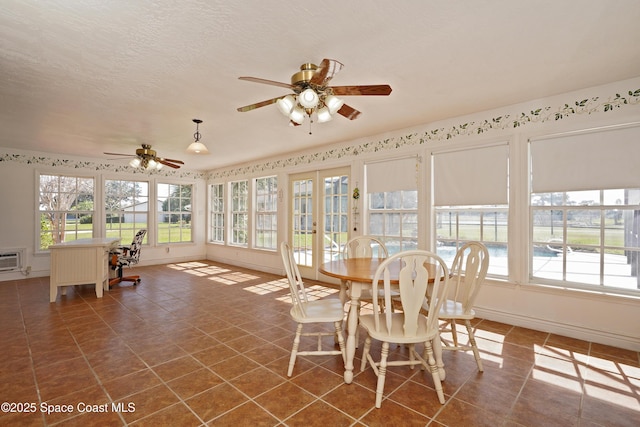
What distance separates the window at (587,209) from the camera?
281 centimetres

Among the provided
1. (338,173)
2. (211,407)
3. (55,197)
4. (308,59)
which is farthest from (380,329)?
(55,197)

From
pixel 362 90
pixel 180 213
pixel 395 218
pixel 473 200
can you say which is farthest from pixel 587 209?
pixel 180 213

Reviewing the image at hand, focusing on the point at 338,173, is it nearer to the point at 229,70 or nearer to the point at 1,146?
the point at 229,70

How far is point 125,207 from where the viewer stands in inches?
271

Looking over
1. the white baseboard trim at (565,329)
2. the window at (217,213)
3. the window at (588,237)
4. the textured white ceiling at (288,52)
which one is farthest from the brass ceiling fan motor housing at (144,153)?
the window at (588,237)

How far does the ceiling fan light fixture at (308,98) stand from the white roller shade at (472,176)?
7.95 ft

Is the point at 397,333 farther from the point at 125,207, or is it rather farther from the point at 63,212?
the point at 63,212

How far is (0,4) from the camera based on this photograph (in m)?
1.78

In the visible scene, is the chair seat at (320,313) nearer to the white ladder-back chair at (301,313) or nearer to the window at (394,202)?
the white ladder-back chair at (301,313)

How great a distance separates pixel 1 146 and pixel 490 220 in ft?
26.5

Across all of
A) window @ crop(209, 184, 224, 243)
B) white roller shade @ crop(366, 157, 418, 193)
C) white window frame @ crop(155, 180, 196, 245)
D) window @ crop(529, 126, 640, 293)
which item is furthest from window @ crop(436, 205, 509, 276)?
white window frame @ crop(155, 180, 196, 245)

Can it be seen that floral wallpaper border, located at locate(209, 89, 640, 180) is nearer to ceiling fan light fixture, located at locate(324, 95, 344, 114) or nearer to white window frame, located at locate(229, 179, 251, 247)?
white window frame, located at locate(229, 179, 251, 247)

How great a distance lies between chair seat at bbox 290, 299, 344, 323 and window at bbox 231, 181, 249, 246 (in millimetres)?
4791

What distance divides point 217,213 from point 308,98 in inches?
254
